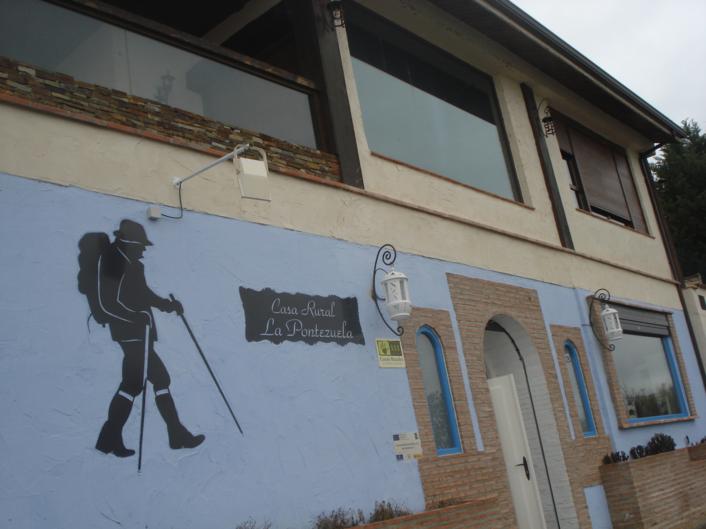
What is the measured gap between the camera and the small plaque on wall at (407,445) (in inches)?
328

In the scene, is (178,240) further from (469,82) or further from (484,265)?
(469,82)

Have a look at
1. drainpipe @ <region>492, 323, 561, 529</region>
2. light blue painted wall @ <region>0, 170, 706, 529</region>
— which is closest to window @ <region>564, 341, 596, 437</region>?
drainpipe @ <region>492, 323, 561, 529</region>

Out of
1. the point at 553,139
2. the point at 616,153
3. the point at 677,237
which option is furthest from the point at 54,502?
the point at 677,237

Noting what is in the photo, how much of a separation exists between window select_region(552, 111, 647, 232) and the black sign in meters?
7.12

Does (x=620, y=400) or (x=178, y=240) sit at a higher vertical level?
(x=178, y=240)

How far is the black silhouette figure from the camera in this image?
625 cm

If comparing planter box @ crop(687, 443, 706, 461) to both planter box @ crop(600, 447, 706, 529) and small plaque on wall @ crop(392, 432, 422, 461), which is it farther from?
small plaque on wall @ crop(392, 432, 422, 461)

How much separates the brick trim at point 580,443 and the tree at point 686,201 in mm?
17198

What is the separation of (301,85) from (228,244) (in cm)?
261

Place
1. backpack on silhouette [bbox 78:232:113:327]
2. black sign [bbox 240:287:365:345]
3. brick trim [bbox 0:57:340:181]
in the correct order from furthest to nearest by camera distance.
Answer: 1. black sign [bbox 240:287:365:345]
2. brick trim [bbox 0:57:340:181]
3. backpack on silhouette [bbox 78:232:113:327]

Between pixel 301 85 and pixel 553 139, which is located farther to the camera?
pixel 553 139

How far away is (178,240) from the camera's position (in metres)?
7.06

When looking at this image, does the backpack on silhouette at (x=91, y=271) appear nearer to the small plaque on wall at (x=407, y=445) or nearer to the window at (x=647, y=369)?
the small plaque on wall at (x=407, y=445)

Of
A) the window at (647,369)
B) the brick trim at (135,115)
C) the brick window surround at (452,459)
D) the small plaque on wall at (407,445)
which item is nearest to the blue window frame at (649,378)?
the window at (647,369)
